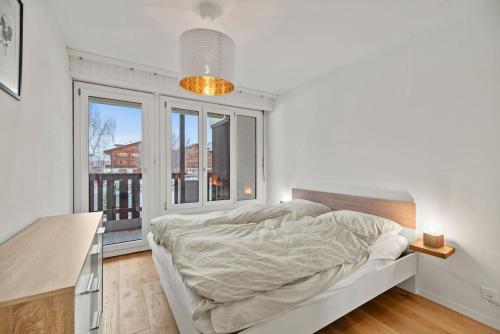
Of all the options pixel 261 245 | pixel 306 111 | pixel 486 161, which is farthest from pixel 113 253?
pixel 486 161

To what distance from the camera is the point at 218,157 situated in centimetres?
387

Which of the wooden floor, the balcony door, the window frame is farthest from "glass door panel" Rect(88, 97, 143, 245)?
the wooden floor

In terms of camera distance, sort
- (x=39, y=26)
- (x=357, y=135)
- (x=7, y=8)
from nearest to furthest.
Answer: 1. (x=7, y=8)
2. (x=39, y=26)
3. (x=357, y=135)

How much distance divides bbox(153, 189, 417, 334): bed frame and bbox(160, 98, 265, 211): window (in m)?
1.69

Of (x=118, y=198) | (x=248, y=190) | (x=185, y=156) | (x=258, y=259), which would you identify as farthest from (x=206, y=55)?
(x=248, y=190)

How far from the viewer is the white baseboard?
176 cm

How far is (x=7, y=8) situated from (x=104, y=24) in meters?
1.09

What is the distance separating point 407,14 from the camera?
1924 mm

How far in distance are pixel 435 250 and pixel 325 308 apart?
3.78ft

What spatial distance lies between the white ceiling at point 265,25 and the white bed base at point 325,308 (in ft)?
7.03

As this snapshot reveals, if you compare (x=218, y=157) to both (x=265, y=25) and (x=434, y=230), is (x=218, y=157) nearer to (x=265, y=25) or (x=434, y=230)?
(x=265, y=25)

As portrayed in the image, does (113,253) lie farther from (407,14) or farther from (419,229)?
(407,14)

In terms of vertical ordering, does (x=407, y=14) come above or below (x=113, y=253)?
above

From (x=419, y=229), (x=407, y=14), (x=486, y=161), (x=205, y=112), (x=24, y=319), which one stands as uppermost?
(x=407, y=14)
